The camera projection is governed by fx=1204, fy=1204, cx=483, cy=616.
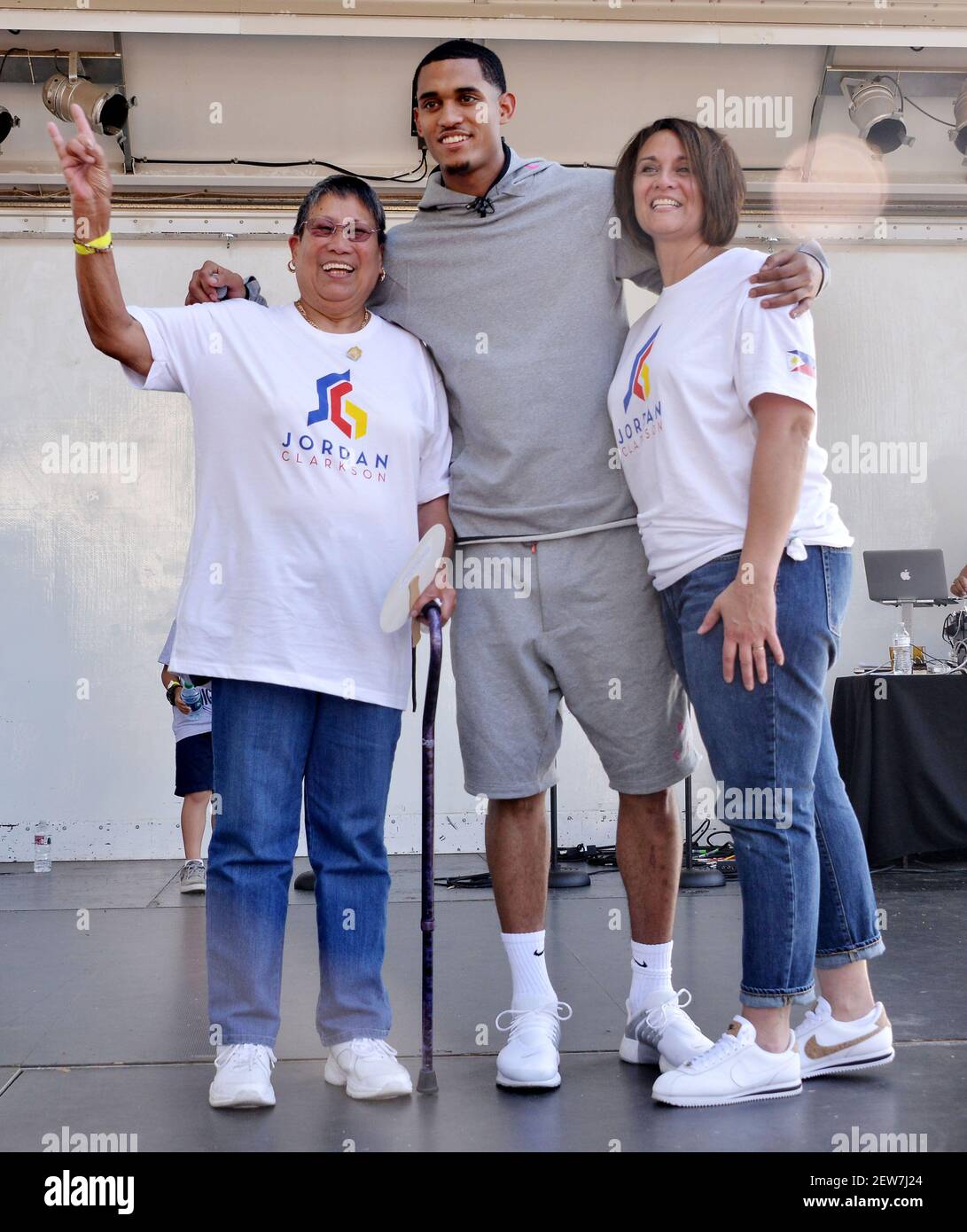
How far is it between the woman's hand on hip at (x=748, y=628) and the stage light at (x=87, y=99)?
4.31 m

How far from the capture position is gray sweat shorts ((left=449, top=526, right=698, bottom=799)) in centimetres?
223

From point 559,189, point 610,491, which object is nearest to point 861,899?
point 610,491

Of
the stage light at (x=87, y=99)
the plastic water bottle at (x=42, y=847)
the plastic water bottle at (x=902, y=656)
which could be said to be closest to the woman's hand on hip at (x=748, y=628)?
the plastic water bottle at (x=902, y=656)

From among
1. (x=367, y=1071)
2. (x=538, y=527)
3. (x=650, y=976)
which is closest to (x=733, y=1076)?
(x=650, y=976)

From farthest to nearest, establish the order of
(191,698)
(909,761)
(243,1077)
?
(909,761) → (191,698) → (243,1077)

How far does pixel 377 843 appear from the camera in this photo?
219 centimetres

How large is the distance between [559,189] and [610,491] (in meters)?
0.60

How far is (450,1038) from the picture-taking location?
2.47m

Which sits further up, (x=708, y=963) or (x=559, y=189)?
(x=559, y=189)

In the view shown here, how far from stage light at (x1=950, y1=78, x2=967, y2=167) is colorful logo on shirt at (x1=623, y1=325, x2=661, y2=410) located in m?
4.21

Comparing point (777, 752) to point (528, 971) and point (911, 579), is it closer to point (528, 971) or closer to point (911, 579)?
point (528, 971)

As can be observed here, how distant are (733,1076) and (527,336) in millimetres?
1356
